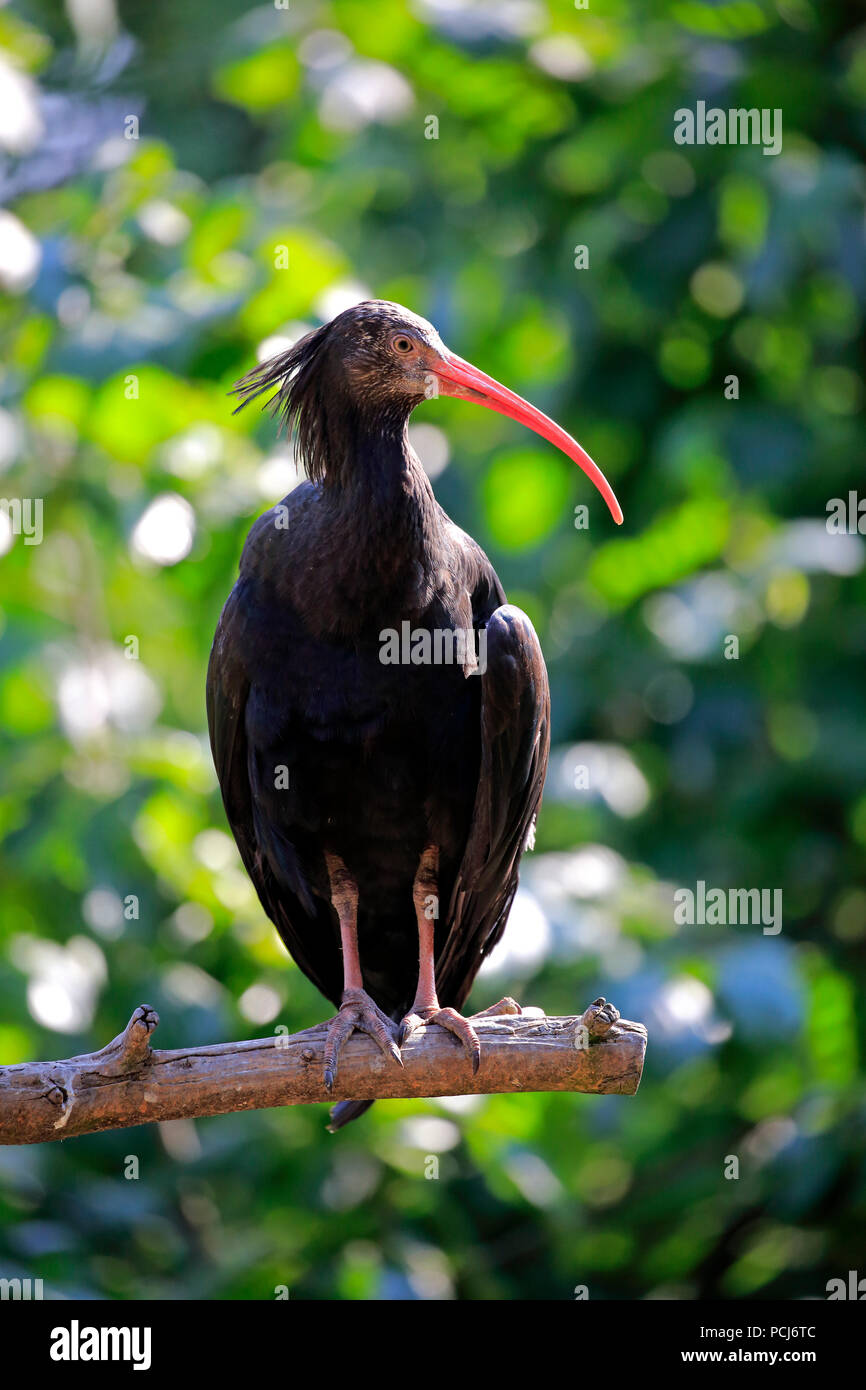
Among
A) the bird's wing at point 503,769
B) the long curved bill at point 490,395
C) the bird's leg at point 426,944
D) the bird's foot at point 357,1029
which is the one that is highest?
the long curved bill at point 490,395

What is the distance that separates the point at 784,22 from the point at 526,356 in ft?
8.16

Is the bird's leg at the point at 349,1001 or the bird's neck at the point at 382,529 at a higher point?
the bird's neck at the point at 382,529

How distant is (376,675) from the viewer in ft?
15.4

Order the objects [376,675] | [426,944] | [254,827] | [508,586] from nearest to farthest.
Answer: [376,675]
[426,944]
[254,827]
[508,586]

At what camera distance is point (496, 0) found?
8.32 metres

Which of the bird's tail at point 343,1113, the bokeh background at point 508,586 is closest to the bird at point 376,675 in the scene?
the bird's tail at point 343,1113

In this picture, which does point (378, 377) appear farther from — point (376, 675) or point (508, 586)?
point (508, 586)

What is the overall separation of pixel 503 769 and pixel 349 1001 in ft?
2.73

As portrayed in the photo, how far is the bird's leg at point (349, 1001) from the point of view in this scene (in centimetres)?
452

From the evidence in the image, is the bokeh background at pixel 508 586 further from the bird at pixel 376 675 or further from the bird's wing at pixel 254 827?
the bird at pixel 376 675

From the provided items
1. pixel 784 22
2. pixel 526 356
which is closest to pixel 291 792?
pixel 526 356

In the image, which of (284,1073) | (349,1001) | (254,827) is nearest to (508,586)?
(254,827)

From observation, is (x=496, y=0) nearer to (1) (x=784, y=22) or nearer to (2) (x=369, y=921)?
(1) (x=784, y=22)

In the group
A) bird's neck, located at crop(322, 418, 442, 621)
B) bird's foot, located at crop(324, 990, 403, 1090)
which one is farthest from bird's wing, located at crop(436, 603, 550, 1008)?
bird's foot, located at crop(324, 990, 403, 1090)
